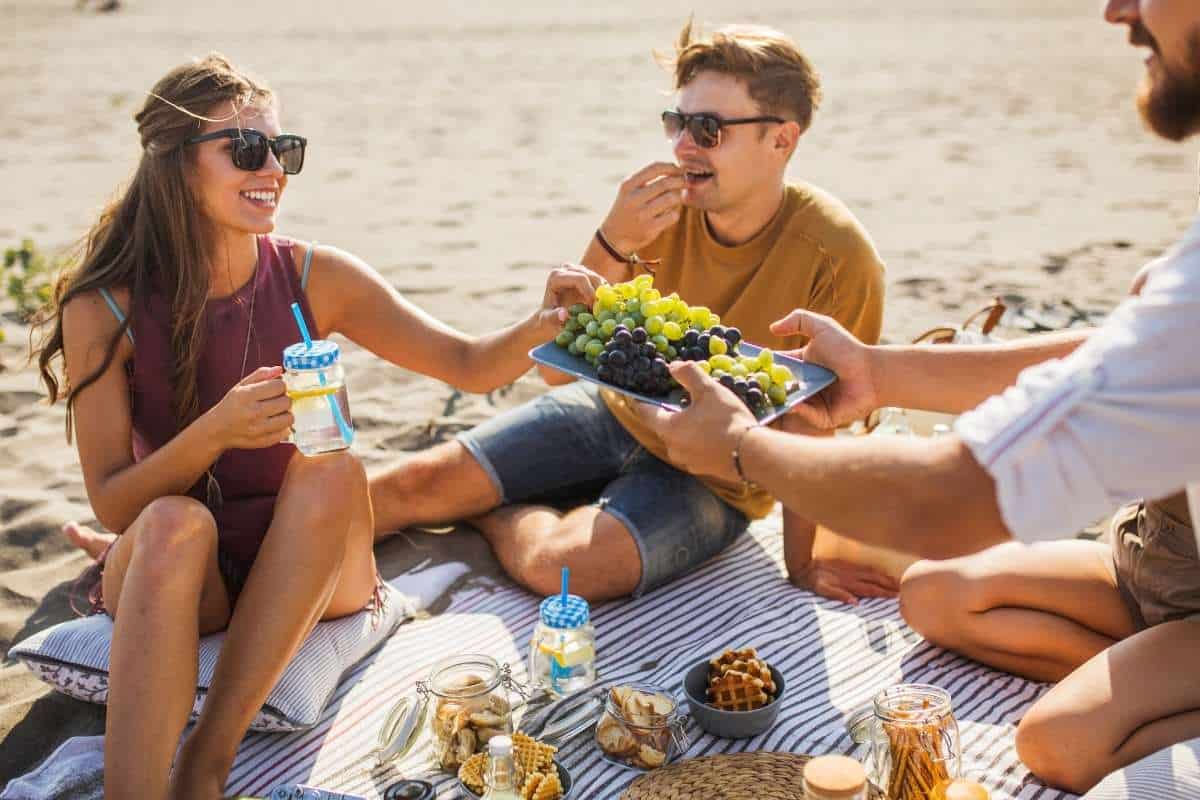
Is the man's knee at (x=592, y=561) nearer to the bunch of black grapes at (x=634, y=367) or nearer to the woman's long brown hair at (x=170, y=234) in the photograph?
the bunch of black grapes at (x=634, y=367)

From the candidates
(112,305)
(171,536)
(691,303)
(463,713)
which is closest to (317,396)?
(171,536)

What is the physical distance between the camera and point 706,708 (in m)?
3.45

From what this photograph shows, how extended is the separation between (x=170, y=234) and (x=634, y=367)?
1.50m

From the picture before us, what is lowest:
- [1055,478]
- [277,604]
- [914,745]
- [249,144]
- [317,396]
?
[914,745]

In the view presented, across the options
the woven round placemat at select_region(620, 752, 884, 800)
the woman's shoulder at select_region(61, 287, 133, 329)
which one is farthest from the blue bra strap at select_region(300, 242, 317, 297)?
the woven round placemat at select_region(620, 752, 884, 800)

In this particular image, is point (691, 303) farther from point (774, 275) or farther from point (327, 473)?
point (327, 473)

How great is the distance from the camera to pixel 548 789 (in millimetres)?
3105

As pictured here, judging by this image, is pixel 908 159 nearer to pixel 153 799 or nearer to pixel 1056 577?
pixel 1056 577

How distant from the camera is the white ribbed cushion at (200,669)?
347 centimetres

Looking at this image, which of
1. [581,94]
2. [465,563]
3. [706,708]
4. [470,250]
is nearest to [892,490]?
[706,708]

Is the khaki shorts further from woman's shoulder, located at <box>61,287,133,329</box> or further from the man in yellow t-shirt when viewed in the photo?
woman's shoulder, located at <box>61,287,133,329</box>

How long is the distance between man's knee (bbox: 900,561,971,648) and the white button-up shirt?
1.60 metres

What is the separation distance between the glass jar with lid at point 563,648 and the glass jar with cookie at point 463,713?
0.73 feet

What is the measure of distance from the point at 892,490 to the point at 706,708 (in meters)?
1.29
